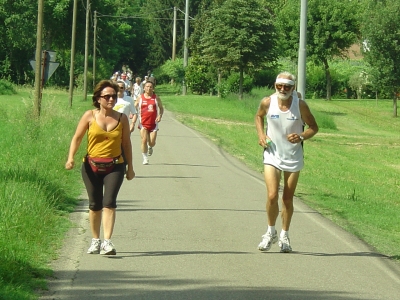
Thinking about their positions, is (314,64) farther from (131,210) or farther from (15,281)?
(15,281)

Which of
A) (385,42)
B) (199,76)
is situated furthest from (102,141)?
(199,76)

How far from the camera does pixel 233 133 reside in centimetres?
2916

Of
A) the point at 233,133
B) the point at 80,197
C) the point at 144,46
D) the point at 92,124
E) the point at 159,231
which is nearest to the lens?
the point at 92,124

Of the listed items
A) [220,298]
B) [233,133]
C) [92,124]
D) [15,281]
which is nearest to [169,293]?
[220,298]

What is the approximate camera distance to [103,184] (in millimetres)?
8633

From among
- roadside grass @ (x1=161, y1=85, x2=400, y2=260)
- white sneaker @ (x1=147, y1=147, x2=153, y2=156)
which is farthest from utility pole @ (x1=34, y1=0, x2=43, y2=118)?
roadside grass @ (x1=161, y1=85, x2=400, y2=260)

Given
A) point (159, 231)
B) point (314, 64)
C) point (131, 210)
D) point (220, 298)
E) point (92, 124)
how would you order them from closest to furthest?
point (220, 298) → point (92, 124) → point (159, 231) → point (131, 210) → point (314, 64)

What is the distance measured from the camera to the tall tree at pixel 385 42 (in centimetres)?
4962

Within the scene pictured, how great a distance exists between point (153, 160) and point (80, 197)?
6025mm

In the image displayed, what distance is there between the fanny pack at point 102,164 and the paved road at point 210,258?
2.92 ft

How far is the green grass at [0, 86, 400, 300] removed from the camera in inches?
328

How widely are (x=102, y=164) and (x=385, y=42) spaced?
143ft

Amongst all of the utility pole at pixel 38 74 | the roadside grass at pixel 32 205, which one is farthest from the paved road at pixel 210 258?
the utility pole at pixel 38 74

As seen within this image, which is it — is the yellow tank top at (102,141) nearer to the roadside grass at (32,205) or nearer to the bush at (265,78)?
the roadside grass at (32,205)
